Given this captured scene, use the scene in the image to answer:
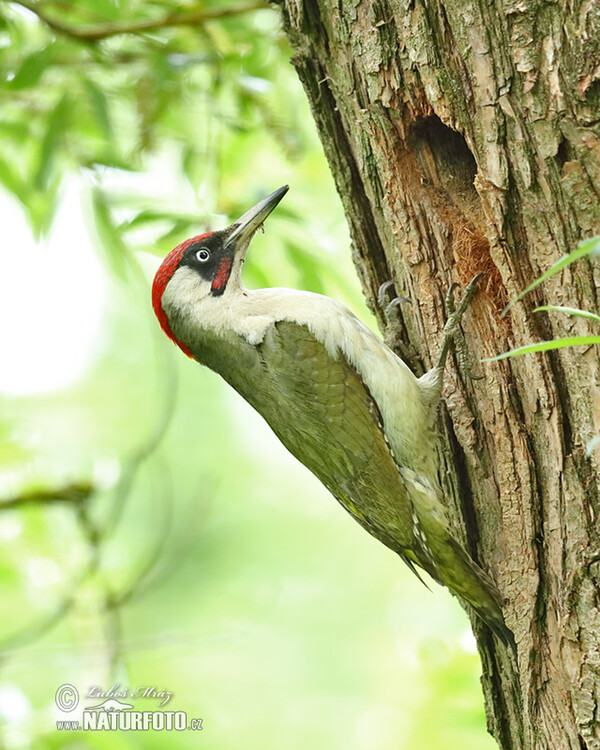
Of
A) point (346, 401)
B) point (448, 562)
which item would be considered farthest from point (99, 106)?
point (448, 562)

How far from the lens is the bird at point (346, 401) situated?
10.5 feet

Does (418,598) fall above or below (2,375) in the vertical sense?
below

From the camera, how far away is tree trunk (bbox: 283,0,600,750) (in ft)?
7.27

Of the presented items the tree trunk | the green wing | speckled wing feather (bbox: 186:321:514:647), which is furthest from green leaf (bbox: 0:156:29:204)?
the tree trunk

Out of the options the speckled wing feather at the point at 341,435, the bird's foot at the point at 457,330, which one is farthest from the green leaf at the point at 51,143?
the bird's foot at the point at 457,330

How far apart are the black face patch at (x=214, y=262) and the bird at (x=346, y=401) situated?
5 centimetres

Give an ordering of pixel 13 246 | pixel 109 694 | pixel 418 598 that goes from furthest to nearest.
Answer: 1. pixel 418 598
2. pixel 13 246
3. pixel 109 694

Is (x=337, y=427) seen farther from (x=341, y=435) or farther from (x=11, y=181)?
(x=11, y=181)

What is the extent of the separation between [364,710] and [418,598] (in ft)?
5.61

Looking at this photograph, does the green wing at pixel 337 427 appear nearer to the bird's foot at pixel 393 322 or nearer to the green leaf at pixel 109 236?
the bird's foot at pixel 393 322

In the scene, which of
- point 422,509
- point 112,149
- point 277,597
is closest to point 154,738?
point 277,597

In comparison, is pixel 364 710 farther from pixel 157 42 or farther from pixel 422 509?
pixel 157 42

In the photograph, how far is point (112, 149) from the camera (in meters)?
4.00

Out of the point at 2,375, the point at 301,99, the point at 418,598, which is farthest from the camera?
the point at 418,598
